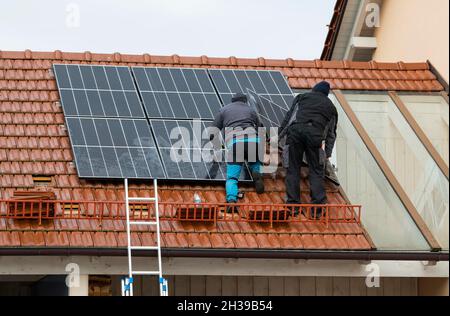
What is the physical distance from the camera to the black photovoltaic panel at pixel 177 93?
21.4 metres

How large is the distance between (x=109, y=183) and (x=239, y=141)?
6.63ft

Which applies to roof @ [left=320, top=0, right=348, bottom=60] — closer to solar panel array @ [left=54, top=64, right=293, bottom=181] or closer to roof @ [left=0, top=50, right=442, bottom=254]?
roof @ [left=0, top=50, right=442, bottom=254]

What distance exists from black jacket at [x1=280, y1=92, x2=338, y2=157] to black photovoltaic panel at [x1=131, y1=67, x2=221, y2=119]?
1656 millimetres

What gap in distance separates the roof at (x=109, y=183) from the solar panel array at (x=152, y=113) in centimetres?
24

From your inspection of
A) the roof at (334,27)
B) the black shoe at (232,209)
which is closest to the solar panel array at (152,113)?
the black shoe at (232,209)

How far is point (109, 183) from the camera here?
19.9 meters

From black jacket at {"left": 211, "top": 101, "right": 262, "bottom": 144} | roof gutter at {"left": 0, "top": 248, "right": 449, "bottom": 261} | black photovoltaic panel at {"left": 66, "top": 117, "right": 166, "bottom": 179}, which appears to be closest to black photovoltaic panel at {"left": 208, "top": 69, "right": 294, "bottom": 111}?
black jacket at {"left": 211, "top": 101, "right": 262, "bottom": 144}

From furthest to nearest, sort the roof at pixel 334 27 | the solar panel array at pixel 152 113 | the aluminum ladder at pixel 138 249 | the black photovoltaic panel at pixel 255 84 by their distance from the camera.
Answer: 1. the roof at pixel 334 27
2. the black photovoltaic panel at pixel 255 84
3. the solar panel array at pixel 152 113
4. the aluminum ladder at pixel 138 249

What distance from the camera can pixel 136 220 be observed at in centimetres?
1894

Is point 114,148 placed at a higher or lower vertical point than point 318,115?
lower

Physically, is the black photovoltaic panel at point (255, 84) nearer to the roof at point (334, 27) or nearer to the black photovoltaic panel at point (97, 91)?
the black photovoltaic panel at point (97, 91)

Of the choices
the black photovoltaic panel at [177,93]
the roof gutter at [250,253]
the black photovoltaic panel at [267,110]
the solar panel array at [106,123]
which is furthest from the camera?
the black photovoltaic panel at [177,93]

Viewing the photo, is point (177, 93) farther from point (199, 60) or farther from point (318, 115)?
point (318, 115)

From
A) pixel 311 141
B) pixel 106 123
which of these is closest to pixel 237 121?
pixel 311 141
